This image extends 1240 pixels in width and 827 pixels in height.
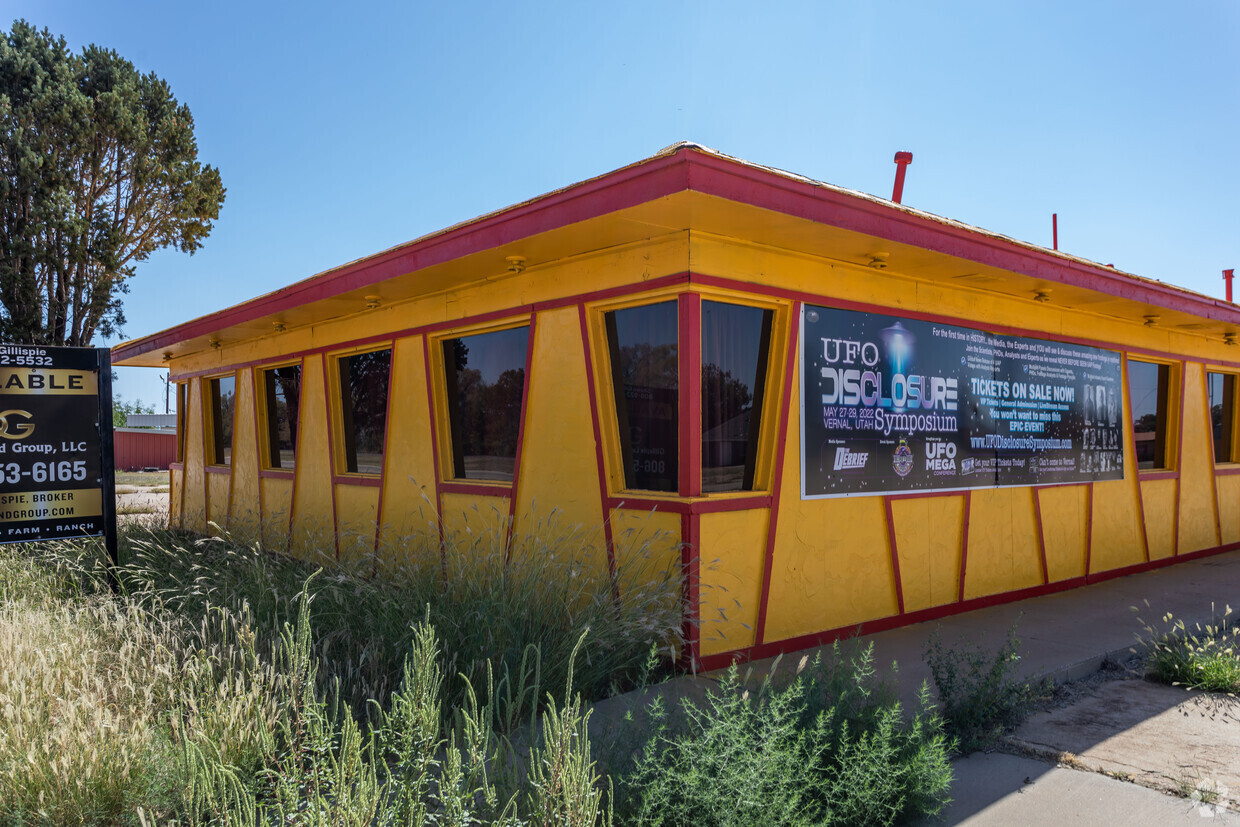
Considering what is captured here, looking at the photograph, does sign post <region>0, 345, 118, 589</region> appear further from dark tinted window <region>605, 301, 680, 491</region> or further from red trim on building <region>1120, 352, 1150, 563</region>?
red trim on building <region>1120, 352, 1150, 563</region>

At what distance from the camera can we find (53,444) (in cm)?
709

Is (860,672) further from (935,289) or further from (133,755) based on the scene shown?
(935,289)

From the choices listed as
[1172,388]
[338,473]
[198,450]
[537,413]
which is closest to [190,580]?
[338,473]

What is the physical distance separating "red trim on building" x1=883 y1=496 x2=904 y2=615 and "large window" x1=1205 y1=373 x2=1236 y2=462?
7.37m

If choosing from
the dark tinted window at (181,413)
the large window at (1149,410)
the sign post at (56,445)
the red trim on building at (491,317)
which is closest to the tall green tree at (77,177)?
the dark tinted window at (181,413)

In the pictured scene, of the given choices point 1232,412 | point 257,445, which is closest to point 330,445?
point 257,445

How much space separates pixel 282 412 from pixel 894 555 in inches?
311

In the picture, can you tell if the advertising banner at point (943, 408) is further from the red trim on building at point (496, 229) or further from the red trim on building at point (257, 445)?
the red trim on building at point (257, 445)

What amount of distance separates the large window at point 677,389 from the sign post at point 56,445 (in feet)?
14.8

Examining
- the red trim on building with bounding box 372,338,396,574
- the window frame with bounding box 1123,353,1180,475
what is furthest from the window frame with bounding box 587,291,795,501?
the window frame with bounding box 1123,353,1180,475

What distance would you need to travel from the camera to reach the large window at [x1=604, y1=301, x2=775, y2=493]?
5.84m

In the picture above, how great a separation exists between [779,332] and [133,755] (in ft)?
15.2

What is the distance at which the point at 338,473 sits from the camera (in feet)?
31.3

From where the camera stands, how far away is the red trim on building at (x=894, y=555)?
6781 millimetres
